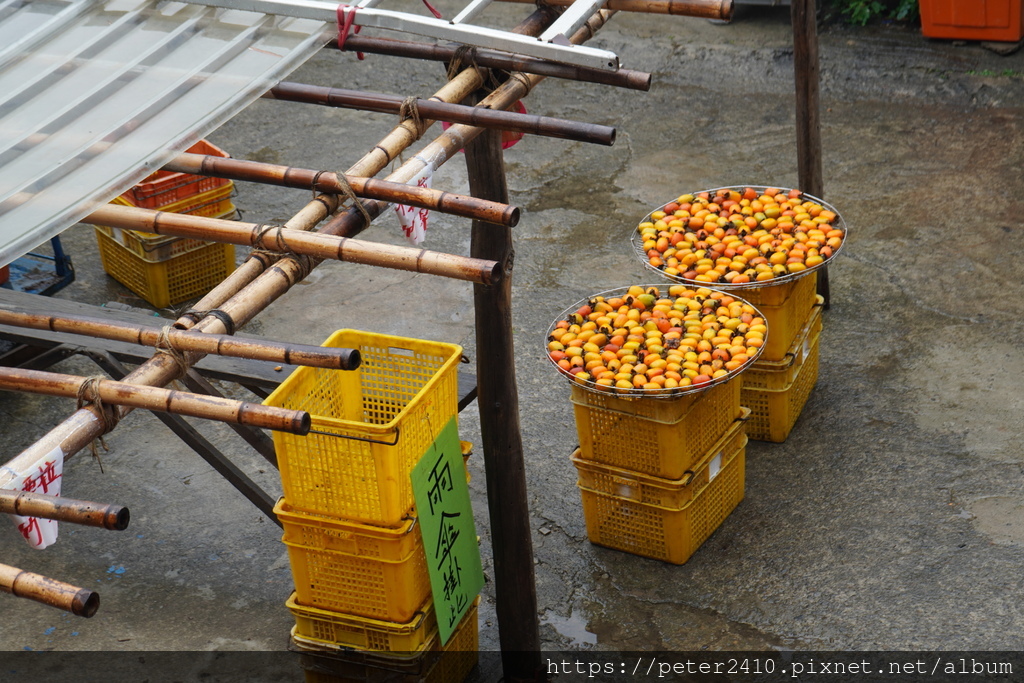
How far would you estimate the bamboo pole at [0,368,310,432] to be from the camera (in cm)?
245

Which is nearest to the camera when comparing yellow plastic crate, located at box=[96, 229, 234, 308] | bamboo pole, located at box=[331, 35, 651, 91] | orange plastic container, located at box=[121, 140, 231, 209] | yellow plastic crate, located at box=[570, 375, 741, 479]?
bamboo pole, located at box=[331, 35, 651, 91]

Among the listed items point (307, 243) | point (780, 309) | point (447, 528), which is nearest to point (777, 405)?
point (780, 309)

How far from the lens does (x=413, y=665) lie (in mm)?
4211

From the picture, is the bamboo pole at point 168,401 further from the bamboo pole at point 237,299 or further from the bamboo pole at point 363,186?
the bamboo pole at point 363,186

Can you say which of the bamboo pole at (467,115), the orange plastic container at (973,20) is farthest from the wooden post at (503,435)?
the orange plastic container at (973,20)

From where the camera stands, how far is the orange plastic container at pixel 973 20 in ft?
32.7

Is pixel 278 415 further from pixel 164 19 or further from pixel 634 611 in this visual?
pixel 634 611

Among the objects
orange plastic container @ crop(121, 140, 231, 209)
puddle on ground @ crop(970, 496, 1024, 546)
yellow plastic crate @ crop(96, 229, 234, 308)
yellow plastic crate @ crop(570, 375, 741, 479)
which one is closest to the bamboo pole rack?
yellow plastic crate @ crop(570, 375, 741, 479)

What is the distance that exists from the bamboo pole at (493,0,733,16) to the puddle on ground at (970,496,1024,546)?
2.79m

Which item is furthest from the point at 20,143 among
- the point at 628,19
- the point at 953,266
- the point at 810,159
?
the point at 628,19

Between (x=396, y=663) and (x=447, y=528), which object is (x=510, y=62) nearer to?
(x=447, y=528)

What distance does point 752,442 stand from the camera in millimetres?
6059

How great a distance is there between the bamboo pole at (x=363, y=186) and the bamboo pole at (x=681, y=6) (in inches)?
58.8

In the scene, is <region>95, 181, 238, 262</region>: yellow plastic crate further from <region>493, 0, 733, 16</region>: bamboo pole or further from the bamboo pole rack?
<region>493, 0, 733, 16</region>: bamboo pole
